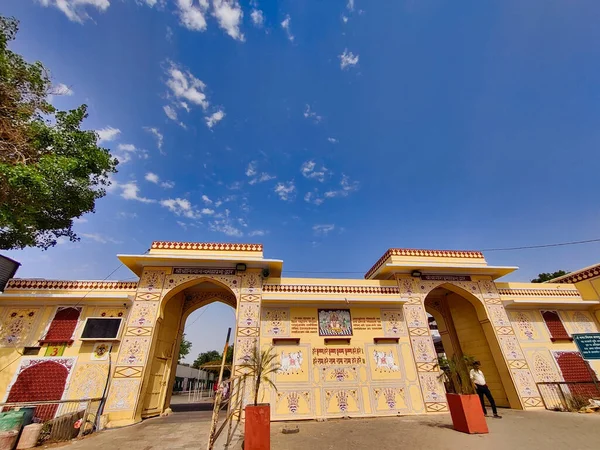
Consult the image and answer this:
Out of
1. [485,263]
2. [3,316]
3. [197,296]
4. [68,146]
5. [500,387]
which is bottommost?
[500,387]

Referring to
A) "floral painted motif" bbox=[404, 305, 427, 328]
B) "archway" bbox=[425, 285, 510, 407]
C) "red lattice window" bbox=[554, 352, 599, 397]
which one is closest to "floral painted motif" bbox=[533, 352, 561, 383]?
"red lattice window" bbox=[554, 352, 599, 397]

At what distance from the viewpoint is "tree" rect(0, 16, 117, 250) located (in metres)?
7.96

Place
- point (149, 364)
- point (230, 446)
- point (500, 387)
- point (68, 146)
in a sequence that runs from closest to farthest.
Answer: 1. point (230, 446)
2. point (149, 364)
3. point (68, 146)
4. point (500, 387)

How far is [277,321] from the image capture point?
9.61 metres

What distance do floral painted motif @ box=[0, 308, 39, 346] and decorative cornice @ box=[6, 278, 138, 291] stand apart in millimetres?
756

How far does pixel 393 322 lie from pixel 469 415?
434 cm

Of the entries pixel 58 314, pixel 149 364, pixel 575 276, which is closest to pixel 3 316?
pixel 58 314

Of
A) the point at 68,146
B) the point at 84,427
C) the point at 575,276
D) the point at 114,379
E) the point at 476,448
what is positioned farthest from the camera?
the point at 575,276

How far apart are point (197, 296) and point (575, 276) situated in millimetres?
17147

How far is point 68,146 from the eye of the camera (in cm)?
957

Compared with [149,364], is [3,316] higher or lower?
higher

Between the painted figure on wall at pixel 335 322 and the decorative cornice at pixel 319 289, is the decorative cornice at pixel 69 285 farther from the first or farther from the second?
the painted figure on wall at pixel 335 322

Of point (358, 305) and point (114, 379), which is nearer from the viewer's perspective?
point (114, 379)

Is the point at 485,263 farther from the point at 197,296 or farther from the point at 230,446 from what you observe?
the point at 197,296
